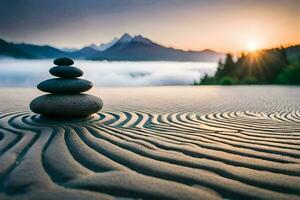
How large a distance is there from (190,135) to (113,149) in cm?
146

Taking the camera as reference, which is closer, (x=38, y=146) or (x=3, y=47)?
(x=38, y=146)

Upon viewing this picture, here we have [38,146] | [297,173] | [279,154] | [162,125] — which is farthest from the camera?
[162,125]

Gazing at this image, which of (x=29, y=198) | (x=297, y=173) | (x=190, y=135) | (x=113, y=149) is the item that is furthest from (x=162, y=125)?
(x=29, y=198)

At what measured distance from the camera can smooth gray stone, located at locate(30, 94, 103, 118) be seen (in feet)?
19.0

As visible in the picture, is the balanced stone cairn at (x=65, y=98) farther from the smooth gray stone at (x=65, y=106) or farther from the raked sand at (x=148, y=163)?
the raked sand at (x=148, y=163)

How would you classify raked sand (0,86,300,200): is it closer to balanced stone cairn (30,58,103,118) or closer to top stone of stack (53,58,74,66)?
balanced stone cairn (30,58,103,118)

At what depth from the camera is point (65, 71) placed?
6.39m

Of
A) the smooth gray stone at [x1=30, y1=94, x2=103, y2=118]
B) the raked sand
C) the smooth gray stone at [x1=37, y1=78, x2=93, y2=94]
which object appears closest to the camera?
the raked sand

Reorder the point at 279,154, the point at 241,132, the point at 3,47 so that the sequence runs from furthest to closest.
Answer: the point at 3,47
the point at 241,132
the point at 279,154

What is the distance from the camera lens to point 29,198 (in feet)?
7.09

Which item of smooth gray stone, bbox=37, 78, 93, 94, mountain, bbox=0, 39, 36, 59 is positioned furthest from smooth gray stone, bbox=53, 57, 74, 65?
mountain, bbox=0, 39, 36, 59

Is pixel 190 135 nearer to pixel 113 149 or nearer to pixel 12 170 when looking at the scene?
pixel 113 149

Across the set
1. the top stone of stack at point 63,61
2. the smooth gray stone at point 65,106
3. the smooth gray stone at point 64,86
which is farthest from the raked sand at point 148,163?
the top stone of stack at point 63,61

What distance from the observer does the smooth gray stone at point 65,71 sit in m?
6.38
